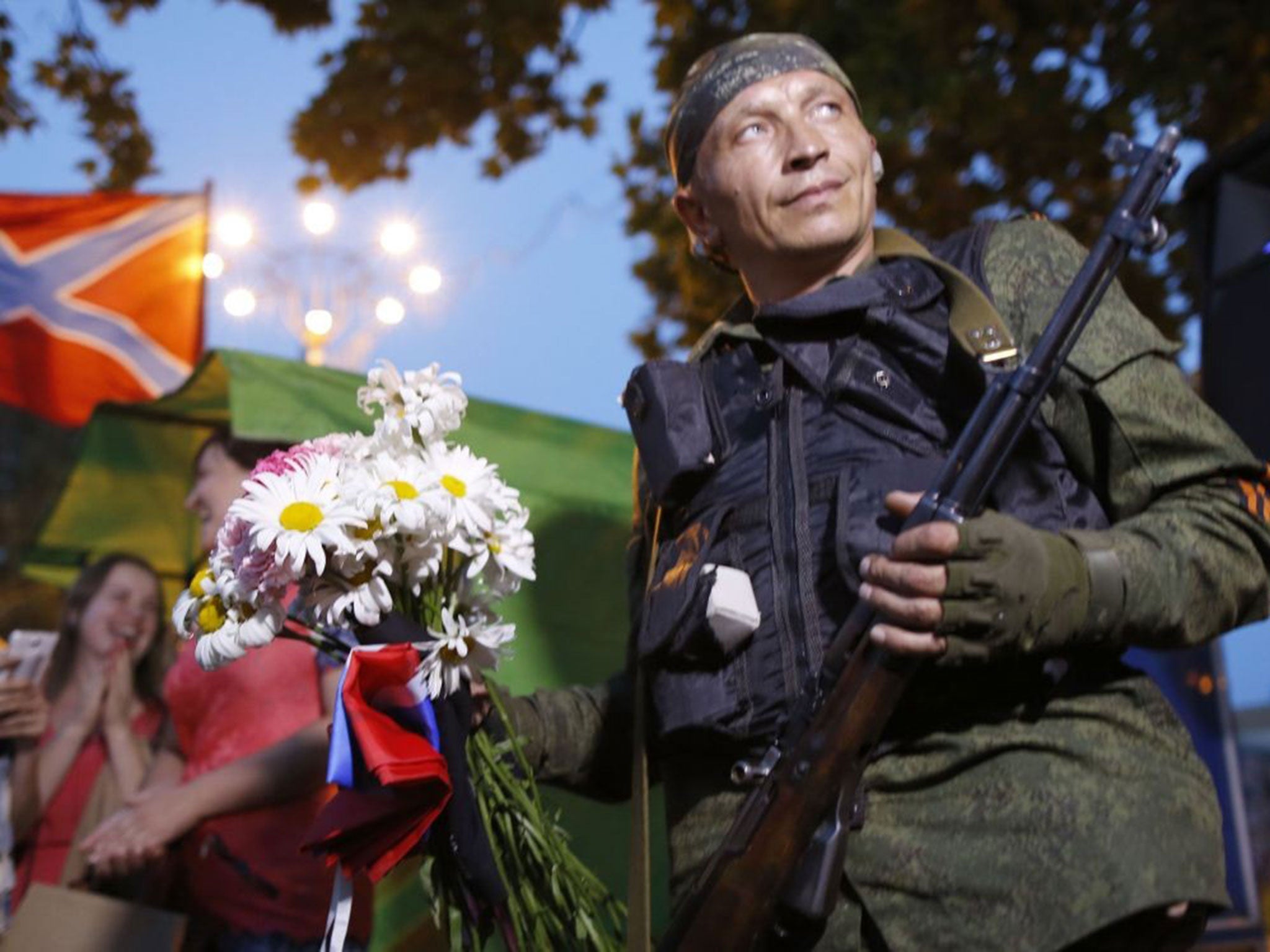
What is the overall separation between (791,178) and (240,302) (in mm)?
10864

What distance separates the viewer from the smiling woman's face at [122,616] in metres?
4.67

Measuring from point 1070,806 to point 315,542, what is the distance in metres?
1.19

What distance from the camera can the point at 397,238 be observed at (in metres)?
12.4

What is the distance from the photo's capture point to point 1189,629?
2168 mm

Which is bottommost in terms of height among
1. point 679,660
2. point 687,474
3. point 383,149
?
point 679,660

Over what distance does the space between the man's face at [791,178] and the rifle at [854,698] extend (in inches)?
23.8

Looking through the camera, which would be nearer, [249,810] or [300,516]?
[300,516]

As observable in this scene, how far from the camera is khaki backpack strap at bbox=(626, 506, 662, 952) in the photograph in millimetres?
2566

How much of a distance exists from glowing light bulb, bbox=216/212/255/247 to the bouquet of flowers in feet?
30.2

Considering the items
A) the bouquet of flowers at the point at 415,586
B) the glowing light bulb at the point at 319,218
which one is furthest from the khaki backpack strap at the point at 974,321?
the glowing light bulb at the point at 319,218

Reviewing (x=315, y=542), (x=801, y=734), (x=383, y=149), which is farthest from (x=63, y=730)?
(x=383, y=149)

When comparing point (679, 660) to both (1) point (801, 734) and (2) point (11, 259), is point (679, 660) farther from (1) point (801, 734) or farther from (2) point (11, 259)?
(2) point (11, 259)

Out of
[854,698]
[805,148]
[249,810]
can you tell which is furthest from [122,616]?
[854,698]

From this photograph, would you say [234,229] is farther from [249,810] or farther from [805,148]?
[805,148]
